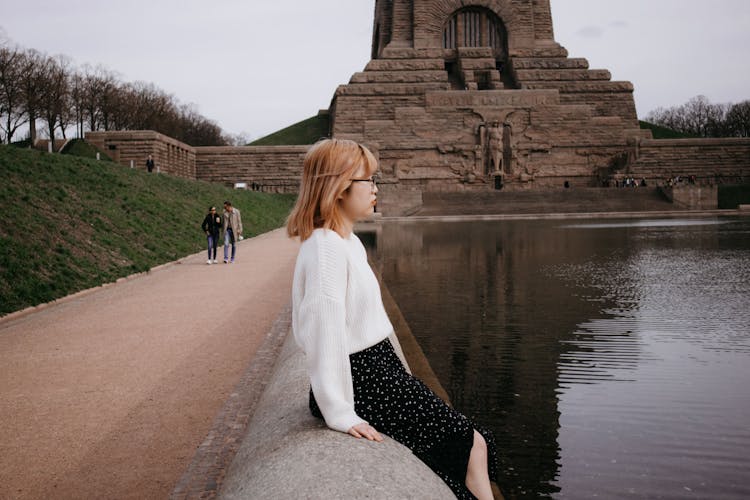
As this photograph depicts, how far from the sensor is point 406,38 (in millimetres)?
55344

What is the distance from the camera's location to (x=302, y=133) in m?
61.8

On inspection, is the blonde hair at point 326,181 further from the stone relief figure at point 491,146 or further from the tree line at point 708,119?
the tree line at point 708,119

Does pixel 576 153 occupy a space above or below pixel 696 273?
above

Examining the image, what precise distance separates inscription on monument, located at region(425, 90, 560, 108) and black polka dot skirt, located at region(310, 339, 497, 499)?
4729 centimetres

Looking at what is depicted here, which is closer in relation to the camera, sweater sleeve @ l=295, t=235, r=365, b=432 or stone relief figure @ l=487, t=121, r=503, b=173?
sweater sleeve @ l=295, t=235, r=365, b=432

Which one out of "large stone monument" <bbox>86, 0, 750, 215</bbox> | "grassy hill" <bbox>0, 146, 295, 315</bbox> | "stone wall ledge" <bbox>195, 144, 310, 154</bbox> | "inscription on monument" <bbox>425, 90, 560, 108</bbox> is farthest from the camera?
"stone wall ledge" <bbox>195, 144, 310, 154</bbox>

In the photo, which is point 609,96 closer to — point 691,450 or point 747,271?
point 747,271

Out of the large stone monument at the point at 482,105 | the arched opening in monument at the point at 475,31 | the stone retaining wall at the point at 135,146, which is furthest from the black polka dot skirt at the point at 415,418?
the arched opening in monument at the point at 475,31

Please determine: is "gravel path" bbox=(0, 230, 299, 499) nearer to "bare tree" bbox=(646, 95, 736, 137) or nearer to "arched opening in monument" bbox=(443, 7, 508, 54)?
"arched opening in monument" bbox=(443, 7, 508, 54)

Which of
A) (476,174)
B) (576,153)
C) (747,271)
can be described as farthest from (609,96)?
(747,271)

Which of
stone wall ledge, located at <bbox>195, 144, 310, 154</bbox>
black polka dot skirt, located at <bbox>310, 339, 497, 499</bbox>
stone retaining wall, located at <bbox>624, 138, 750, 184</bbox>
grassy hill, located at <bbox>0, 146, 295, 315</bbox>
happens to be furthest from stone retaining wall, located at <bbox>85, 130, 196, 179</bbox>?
black polka dot skirt, located at <bbox>310, 339, 497, 499</bbox>

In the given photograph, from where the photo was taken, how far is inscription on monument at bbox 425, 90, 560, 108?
48.7m

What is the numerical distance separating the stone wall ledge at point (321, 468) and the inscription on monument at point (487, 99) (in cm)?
4726

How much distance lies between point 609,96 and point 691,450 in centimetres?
5161
